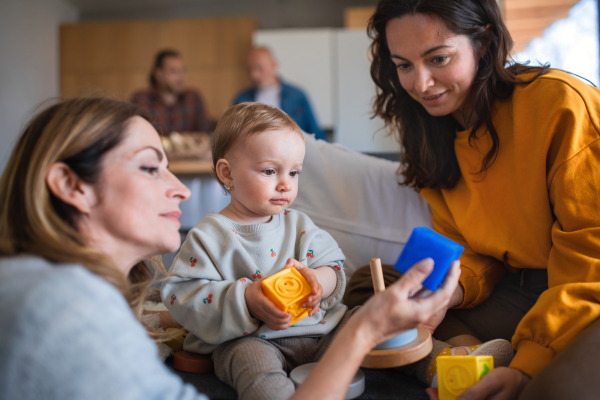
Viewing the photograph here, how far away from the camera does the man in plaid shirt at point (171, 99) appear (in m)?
3.79

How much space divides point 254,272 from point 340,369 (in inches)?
15.1

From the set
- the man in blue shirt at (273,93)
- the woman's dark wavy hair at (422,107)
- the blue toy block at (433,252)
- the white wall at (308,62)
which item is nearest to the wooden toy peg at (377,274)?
the blue toy block at (433,252)

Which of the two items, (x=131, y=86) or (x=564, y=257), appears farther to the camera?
(x=131, y=86)

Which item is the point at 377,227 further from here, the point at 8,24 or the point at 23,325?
the point at 8,24

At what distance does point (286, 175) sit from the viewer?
1029mm

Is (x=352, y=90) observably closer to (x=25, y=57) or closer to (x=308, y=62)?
(x=308, y=62)

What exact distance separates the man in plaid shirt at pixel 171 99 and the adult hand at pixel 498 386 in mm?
3380

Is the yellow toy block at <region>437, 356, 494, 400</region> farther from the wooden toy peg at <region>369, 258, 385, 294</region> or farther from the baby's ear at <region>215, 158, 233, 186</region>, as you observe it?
the baby's ear at <region>215, 158, 233, 186</region>

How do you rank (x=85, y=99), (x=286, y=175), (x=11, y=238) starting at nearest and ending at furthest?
(x=11, y=238), (x=85, y=99), (x=286, y=175)

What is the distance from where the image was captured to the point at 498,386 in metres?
0.79

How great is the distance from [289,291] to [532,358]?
0.46 metres

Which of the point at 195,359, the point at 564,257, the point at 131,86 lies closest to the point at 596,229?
the point at 564,257

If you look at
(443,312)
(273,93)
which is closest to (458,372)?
(443,312)

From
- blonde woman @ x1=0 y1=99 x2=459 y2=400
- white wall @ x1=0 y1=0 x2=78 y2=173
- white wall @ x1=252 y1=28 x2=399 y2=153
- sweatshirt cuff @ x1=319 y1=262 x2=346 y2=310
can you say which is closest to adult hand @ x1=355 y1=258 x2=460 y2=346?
blonde woman @ x1=0 y1=99 x2=459 y2=400
